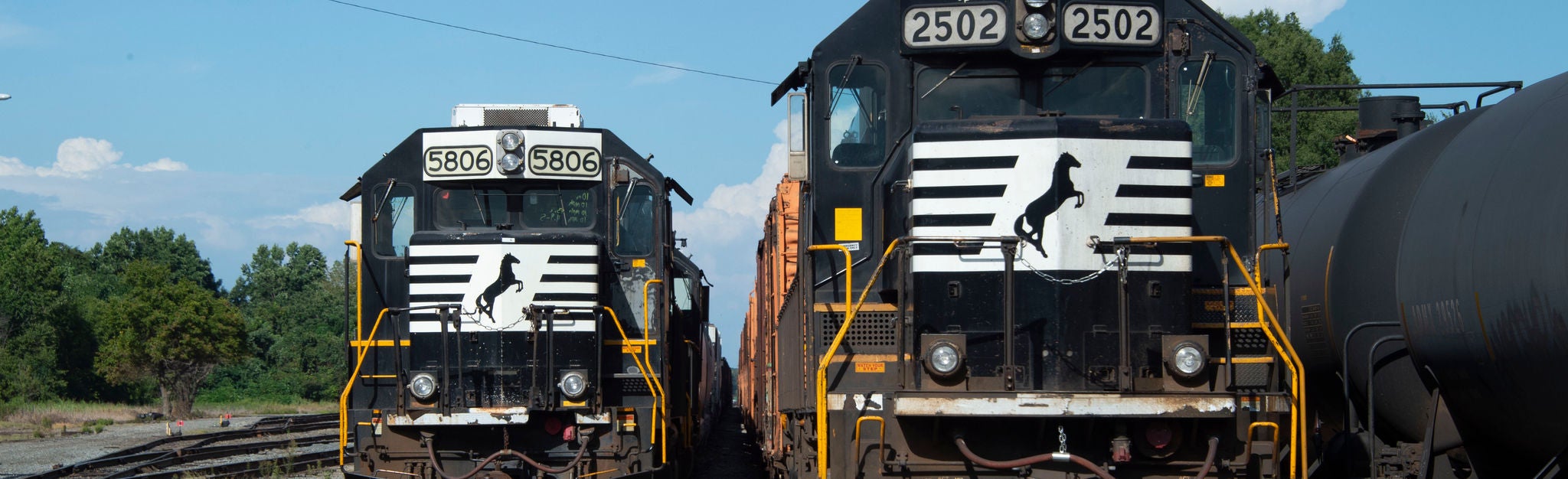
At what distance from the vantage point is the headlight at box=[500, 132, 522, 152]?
11414mm

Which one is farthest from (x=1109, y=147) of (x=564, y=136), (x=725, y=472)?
(x=725, y=472)

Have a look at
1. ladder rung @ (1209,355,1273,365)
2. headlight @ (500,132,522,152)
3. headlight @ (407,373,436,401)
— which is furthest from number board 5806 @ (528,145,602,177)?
ladder rung @ (1209,355,1273,365)

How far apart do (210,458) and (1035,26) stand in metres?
16.5

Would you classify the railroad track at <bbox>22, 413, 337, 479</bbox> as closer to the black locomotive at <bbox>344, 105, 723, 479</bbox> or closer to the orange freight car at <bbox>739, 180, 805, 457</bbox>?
the black locomotive at <bbox>344, 105, 723, 479</bbox>

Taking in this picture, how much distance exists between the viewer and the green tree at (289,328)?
7038 cm

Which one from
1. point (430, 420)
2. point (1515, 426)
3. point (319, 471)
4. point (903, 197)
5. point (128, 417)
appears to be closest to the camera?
point (1515, 426)

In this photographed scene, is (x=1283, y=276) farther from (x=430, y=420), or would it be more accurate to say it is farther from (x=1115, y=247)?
(x=430, y=420)

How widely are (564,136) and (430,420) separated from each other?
2.75 m

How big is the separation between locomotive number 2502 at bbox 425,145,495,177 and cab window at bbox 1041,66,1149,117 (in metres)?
5.50

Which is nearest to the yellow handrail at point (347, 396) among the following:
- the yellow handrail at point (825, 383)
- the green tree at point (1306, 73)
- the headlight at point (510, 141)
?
the headlight at point (510, 141)

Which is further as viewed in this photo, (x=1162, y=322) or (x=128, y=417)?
(x=128, y=417)

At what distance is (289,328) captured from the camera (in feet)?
262

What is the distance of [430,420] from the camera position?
419 inches

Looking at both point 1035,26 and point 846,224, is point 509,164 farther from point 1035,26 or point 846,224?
point 1035,26
